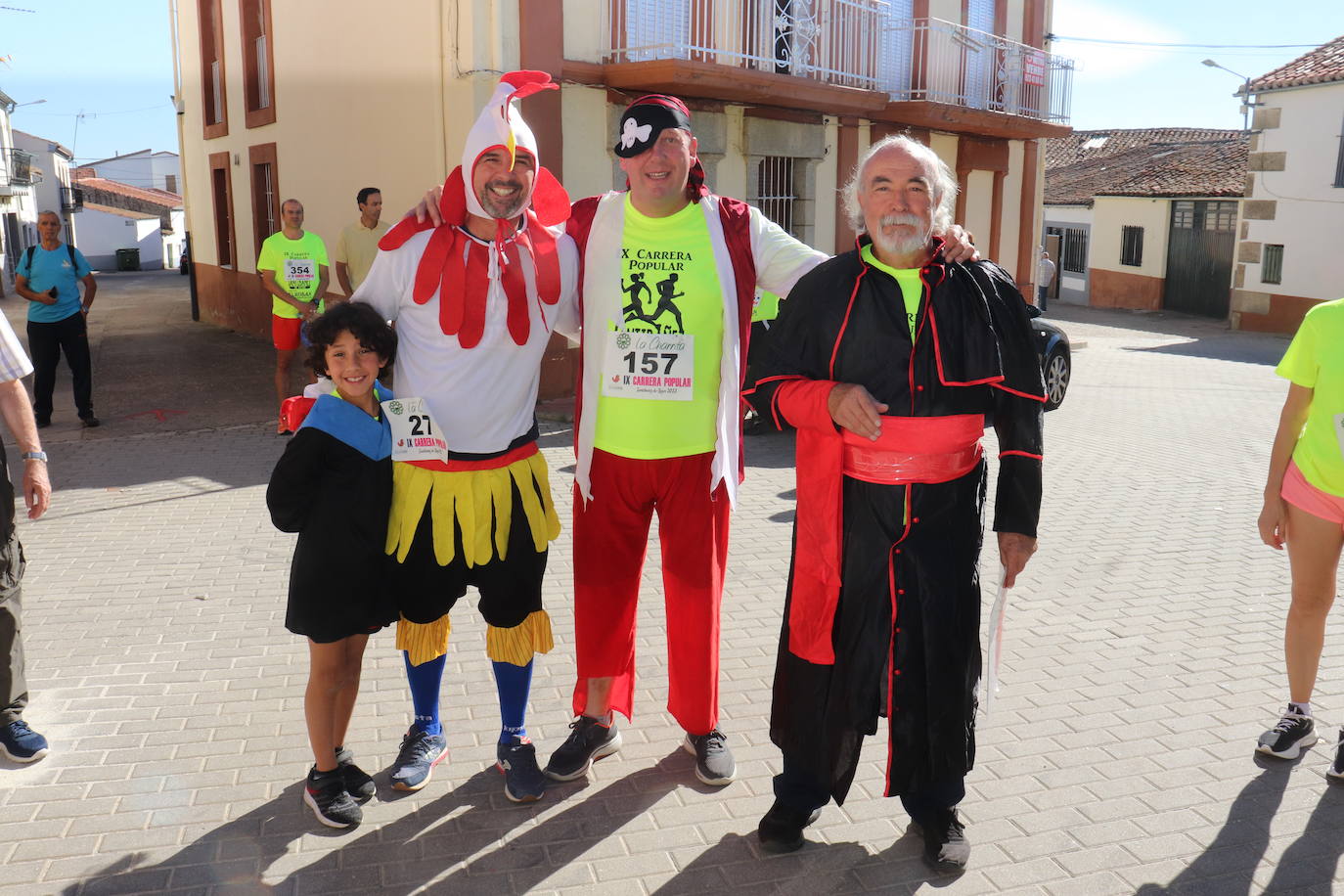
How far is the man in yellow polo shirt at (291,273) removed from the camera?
9.19m

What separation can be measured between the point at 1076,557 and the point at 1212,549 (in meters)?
0.88

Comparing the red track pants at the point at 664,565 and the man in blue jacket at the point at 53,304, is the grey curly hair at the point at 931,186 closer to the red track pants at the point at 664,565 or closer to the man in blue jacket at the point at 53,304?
the red track pants at the point at 664,565

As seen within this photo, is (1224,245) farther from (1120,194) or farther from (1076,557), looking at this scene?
(1076,557)

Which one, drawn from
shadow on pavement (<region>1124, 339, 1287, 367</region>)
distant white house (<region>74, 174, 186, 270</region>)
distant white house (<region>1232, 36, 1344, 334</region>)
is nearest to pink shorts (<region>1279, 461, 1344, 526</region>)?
shadow on pavement (<region>1124, 339, 1287, 367</region>)

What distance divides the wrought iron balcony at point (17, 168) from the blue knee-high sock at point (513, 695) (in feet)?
140

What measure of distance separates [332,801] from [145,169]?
304 feet

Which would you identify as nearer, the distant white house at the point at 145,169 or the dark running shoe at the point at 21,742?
the dark running shoe at the point at 21,742

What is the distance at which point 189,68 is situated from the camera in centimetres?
1872

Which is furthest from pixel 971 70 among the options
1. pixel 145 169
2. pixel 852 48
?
pixel 145 169

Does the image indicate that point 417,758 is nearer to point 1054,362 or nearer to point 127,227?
point 1054,362

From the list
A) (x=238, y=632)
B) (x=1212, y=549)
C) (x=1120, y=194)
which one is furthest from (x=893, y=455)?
(x=1120, y=194)

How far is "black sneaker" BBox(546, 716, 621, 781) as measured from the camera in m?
3.55

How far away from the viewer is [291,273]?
9211 mm

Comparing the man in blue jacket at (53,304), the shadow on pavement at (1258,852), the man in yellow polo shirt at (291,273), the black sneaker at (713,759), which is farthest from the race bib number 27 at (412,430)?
the man in blue jacket at (53,304)
